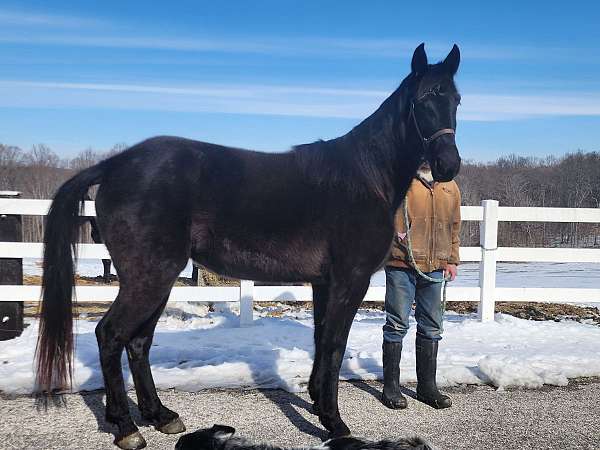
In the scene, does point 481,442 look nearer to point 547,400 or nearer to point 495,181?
point 547,400

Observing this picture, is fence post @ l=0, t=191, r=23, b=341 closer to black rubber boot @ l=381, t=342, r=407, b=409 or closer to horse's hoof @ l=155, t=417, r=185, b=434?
horse's hoof @ l=155, t=417, r=185, b=434

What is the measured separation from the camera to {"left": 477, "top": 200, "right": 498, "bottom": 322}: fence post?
685 centimetres

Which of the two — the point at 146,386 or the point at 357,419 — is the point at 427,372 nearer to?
the point at 357,419

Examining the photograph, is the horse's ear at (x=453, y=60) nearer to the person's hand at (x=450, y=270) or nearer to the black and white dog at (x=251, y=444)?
the person's hand at (x=450, y=270)

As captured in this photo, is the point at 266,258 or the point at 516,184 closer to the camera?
the point at 266,258

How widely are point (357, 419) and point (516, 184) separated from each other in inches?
1865

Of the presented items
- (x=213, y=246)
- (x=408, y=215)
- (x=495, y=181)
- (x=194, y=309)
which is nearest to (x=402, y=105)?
(x=408, y=215)

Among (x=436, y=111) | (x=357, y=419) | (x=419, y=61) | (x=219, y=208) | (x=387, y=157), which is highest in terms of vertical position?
(x=419, y=61)

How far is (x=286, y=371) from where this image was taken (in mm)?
4586

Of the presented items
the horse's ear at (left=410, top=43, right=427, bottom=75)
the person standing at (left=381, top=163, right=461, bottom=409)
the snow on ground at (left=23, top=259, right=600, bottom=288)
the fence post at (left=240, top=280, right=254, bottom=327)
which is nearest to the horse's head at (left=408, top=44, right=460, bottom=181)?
the horse's ear at (left=410, top=43, right=427, bottom=75)

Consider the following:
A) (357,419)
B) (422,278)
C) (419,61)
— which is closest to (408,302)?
(422,278)

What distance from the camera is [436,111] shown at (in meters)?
3.27

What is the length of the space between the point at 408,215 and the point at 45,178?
40.2 meters

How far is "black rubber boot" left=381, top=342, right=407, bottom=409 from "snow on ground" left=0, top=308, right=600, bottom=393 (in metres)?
0.57
